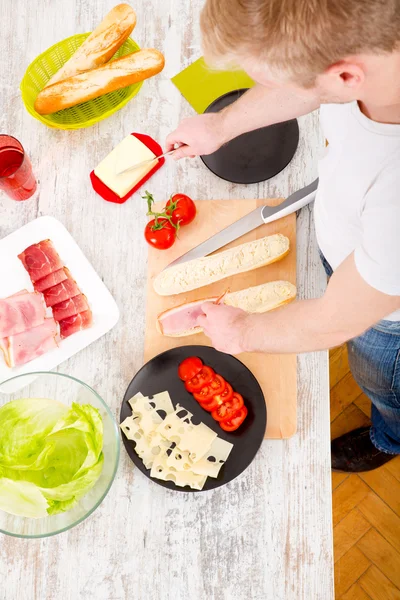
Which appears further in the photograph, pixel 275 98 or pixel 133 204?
pixel 133 204

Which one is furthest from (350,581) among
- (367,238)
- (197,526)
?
(367,238)

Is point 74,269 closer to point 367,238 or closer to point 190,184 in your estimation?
point 190,184

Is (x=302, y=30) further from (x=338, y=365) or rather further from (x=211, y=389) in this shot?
(x=338, y=365)

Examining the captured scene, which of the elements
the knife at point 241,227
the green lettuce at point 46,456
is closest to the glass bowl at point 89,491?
the green lettuce at point 46,456

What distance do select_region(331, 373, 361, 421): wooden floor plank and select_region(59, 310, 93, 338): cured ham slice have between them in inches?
43.8

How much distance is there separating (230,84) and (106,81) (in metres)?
0.34

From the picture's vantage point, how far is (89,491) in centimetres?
124

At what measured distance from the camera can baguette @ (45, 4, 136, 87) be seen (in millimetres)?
1561

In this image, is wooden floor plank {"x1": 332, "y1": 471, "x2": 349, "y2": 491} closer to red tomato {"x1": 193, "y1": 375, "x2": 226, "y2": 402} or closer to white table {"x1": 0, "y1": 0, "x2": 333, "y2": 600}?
white table {"x1": 0, "y1": 0, "x2": 333, "y2": 600}

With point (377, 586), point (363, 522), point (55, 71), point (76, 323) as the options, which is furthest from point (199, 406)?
point (377, 586)

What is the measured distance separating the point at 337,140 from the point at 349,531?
1562mm

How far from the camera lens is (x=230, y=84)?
1.64 metres

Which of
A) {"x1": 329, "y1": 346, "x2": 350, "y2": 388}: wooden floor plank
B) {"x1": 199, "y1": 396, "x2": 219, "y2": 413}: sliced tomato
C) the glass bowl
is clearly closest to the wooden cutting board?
{"x1": 199, "y1": 396, "x2": 219, "y2": 413}: sliced tomato

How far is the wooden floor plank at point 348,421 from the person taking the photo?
223 centimetres
